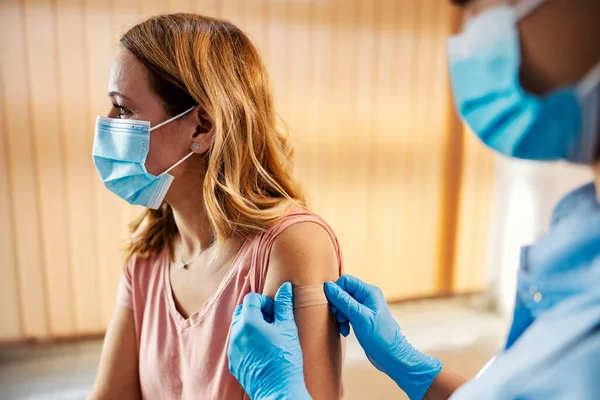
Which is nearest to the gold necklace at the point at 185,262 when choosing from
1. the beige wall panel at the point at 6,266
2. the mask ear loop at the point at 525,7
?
the mask ear loop at the point at 525,7

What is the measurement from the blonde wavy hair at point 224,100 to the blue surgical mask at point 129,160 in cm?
9

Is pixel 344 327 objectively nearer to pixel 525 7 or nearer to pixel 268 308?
pixel 268 308

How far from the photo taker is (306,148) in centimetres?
307

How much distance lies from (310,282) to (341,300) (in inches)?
3.2

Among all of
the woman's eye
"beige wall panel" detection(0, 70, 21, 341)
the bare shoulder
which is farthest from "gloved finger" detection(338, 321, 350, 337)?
"beige wall panel" detection(0, 70, 21, 341)

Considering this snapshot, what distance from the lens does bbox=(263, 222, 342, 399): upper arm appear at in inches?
41.1

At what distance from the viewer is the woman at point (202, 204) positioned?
1.09 m

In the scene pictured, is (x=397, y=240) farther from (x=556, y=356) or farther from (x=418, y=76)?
(x=556, y=356)

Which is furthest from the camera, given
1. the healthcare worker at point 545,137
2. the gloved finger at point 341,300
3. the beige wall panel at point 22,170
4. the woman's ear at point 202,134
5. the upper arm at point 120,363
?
the beige wall panel at point 22,170

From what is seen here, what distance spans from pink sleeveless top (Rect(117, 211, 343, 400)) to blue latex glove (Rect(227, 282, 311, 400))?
0.09 metres

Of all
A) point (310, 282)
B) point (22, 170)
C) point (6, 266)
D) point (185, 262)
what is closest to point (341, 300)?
point (310, 282)

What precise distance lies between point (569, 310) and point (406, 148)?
2.84m

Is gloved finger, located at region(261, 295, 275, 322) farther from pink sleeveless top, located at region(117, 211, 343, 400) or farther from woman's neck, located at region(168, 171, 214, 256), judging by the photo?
woman's neck, located at region(168, 171, 214, 256)

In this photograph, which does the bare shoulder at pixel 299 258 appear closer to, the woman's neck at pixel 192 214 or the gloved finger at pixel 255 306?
the gloved finger at pixel 255 306
